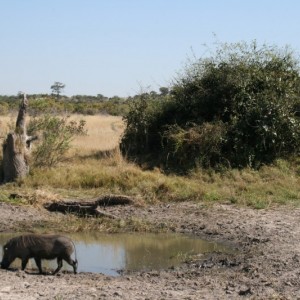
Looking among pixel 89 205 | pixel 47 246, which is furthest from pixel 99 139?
pixel 47 246

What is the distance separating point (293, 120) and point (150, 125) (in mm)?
5488

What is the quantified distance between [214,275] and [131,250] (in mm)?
2876

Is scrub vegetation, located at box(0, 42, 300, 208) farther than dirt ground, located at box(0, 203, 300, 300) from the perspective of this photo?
Yes

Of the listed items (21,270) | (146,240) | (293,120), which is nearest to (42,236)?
(21,270)

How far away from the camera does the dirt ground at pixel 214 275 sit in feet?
29.4

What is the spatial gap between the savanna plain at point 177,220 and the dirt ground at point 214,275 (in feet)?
0.05

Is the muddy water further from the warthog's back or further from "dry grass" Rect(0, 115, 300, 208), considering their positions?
"dry grass" Rect(0, 115, 300, 208)

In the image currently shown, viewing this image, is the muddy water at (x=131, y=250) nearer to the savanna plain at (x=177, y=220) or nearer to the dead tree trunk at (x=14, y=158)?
the savanna plain at (x=177, y=220)

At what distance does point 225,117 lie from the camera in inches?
898

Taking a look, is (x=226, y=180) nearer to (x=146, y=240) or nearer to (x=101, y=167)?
(x=101, y=167)

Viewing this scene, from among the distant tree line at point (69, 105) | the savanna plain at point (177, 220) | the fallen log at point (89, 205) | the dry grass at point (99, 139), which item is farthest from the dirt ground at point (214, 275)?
the dry grass at point (99, 139)

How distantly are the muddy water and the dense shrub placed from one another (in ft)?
25.1

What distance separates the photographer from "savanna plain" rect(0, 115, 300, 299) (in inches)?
365

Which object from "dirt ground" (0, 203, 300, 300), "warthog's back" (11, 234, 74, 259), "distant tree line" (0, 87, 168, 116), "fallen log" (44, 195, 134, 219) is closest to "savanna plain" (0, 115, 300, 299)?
"dirt ground" (0, 203, 300, 300)
